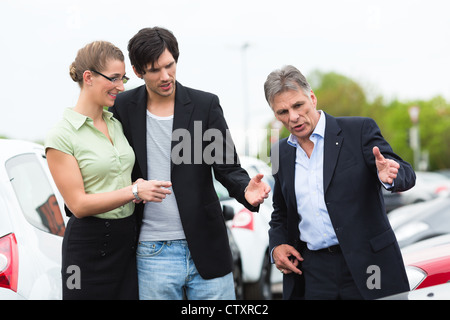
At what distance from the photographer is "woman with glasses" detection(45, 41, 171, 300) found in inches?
102

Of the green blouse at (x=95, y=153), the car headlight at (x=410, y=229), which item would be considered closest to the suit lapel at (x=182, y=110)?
the green blouse at (x=95, y=153)

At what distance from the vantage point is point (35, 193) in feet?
11.6

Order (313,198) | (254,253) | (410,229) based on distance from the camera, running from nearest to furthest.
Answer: (313,198) < (254,253) < (410,229)

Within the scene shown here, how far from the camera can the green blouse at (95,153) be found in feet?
8.65

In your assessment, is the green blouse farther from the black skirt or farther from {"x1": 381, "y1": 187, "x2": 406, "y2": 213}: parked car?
{"x1": 381, "y1": 187, "x2": 406, "y2": 213}: parked car

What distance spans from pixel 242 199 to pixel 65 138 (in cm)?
93

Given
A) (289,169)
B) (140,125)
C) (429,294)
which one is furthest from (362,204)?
(140,125)

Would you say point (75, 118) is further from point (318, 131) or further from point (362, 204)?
point (362, 204)

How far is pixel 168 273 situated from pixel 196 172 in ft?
1.78

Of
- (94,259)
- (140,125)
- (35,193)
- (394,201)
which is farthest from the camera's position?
(394,201)

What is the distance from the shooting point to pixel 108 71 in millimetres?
2795

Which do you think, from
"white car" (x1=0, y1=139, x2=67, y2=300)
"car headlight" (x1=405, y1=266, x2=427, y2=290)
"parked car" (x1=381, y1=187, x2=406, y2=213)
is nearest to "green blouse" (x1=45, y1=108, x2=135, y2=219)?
"white car" (x1=0, y1=139, x2=67, y2=300)

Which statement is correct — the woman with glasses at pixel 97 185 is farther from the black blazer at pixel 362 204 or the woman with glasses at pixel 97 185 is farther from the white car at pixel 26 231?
the black blazer at pixel 362 204
